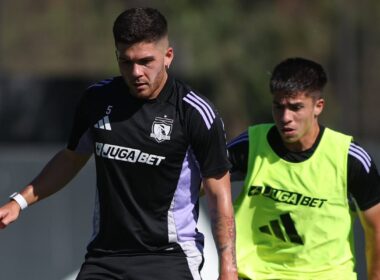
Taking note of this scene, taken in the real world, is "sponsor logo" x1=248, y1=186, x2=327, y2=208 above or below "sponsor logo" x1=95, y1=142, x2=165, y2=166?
below

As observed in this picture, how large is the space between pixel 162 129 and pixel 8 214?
0.82 m

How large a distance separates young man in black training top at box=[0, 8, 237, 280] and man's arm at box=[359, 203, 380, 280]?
44.6 inches

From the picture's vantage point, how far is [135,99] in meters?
5.01

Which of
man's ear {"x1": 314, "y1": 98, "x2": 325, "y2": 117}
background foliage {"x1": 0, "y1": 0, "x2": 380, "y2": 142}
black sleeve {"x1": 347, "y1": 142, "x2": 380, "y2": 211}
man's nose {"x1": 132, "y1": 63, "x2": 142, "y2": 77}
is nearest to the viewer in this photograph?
man's nose {"x1": 132, "y1": 63, "x2": 142, "y2": 77}

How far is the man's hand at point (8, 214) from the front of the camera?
5004 millimetres

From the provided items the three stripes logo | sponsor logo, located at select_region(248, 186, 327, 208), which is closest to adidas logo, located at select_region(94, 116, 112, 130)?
the three stripes logo

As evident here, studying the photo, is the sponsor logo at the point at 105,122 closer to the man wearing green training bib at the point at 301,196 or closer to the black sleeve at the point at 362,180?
the man wearing green training bib at the point at 301,196

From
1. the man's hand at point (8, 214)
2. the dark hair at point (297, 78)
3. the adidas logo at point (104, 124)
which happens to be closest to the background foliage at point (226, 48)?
the dark hair at point (297, 78)

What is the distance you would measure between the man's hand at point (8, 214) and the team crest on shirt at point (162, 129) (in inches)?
29.2

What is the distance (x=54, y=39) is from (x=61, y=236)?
7264 mm

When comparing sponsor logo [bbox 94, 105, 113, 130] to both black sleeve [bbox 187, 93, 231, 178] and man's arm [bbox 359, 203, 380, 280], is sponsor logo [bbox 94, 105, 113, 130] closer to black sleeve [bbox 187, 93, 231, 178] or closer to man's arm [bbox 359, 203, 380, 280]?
black sleeve [bbox 187, 93, 231, 178]

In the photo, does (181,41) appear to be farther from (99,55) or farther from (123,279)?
(123,279)

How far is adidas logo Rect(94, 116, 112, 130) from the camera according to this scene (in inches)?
197

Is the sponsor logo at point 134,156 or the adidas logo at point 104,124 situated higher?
the adidas logo at point 104,124
